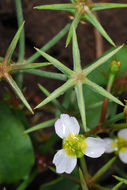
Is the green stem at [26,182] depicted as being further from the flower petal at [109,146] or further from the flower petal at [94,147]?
the flower petal at [94,147]

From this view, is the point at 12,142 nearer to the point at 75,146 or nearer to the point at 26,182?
the point at 26,182

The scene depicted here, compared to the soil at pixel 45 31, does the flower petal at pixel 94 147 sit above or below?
below

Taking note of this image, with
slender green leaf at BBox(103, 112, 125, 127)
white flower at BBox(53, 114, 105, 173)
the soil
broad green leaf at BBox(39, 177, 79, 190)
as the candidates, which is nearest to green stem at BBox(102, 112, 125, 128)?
slender green leaf at BBox(103, 112, 125, 127)

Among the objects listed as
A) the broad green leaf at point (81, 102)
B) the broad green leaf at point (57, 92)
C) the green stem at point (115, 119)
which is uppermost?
the broad green leaf at point (57, 92)

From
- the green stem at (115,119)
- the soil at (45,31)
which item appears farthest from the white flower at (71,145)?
the soil at (45,31)

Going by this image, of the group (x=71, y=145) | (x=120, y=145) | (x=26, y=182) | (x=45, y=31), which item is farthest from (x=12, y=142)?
(x=45, y=31)
